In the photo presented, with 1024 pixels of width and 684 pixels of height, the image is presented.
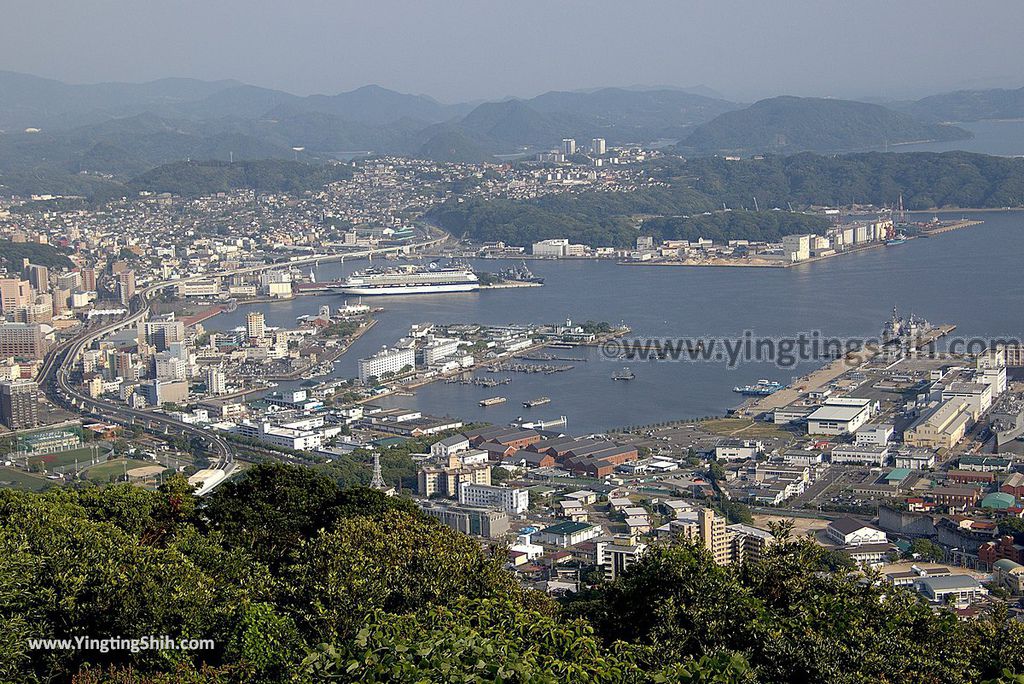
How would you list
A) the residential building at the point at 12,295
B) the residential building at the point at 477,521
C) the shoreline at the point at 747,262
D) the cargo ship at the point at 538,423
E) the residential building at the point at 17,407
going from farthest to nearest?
the shoreline at the point at 747,262 < the residential building at the point at 12,295 < the residential building at the point at 17,407 < the cargo ship at the point at 538,423 < the residential building at the point at 477,521

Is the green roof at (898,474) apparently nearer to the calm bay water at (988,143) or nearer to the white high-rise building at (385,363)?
the white high-rise building at (385,363)

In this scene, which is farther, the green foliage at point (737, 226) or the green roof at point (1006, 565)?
the green foliage at point (737, 226)

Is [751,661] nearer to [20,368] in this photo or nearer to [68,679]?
[68,679]

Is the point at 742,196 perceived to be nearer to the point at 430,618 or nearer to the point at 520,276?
the point at 520,276

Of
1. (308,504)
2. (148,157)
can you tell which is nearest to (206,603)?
(308,504)

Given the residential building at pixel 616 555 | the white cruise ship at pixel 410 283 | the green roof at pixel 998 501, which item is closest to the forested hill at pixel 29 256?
the white cruise ship at pixel 410 283

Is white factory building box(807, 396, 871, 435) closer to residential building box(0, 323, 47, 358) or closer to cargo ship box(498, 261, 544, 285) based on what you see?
residential building box(0, 323, 47, 358)
